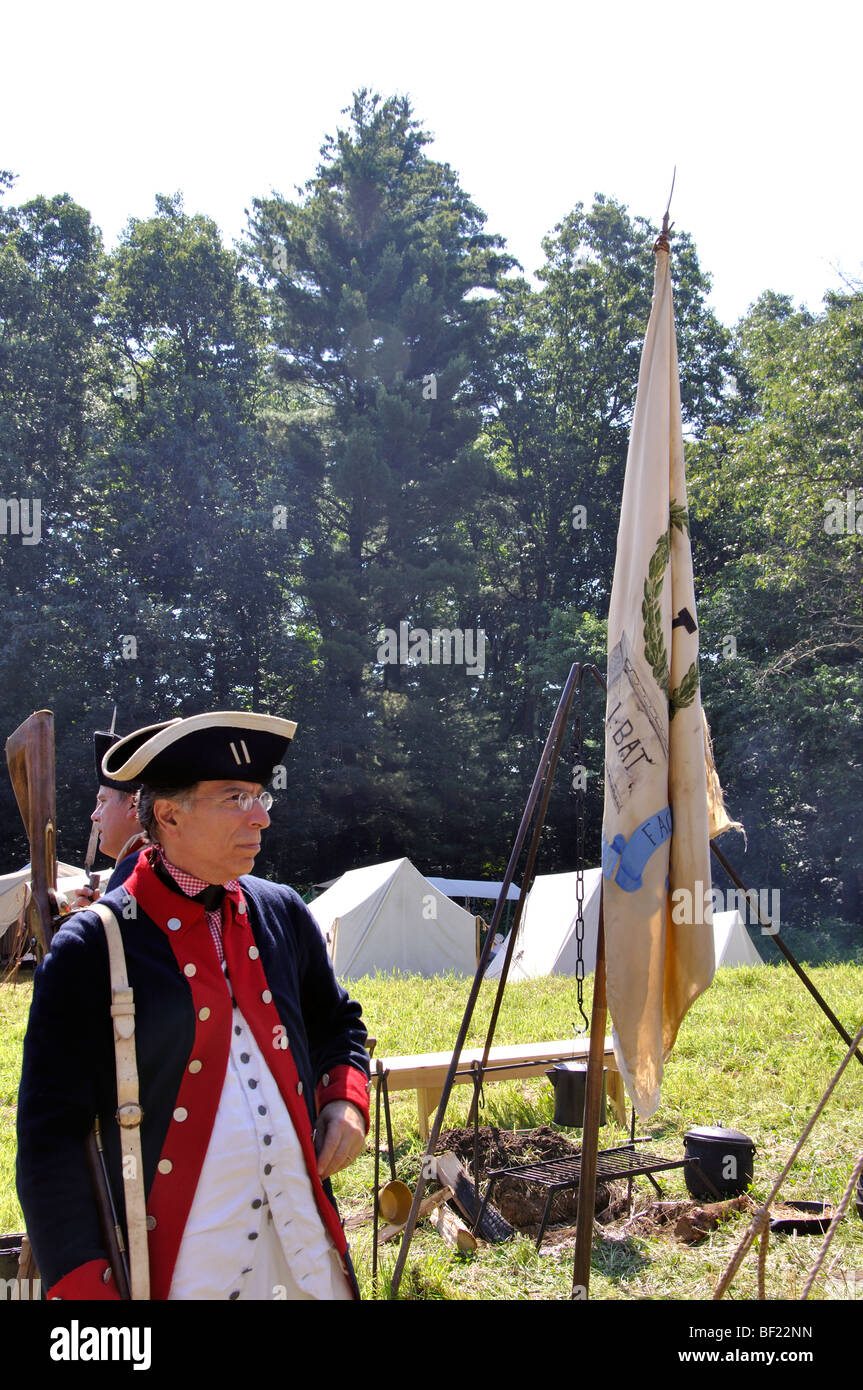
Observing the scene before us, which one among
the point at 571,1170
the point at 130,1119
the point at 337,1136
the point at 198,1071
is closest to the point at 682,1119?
the point at 571,1170

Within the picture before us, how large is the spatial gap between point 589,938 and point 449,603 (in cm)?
1603

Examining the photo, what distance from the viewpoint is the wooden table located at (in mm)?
5320

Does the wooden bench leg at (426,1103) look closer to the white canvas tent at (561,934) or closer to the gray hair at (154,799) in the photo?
the gray hair at (154,799)

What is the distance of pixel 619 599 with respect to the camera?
9.52ft

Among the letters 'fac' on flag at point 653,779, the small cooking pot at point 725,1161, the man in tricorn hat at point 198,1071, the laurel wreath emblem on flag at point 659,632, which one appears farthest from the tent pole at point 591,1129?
the small cooking pot at point 725,1161

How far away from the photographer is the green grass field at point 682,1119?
4.05m

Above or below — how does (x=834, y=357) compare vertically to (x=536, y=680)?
above

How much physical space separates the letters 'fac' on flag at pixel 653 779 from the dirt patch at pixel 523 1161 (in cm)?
240

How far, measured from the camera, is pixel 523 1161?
207 inches

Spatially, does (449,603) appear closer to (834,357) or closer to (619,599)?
(834,357)

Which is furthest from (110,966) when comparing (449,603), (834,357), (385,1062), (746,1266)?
(449,603)

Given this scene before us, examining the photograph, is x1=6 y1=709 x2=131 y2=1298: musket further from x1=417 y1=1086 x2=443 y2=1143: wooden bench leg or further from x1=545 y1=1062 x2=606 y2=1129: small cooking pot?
x1=417 y1=1086 x2=443 y2=1143: wooden bench leg

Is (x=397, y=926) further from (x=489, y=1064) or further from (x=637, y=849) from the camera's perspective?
(x=637, y=849)

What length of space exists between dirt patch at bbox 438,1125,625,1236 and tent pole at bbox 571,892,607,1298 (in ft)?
7.00
